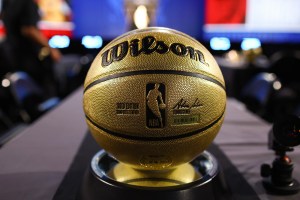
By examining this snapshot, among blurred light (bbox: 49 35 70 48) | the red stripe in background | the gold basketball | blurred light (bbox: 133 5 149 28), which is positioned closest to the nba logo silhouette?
the gold basketball

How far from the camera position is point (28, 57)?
2.90 metres

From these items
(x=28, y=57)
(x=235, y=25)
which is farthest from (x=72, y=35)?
(x=235, y=25)

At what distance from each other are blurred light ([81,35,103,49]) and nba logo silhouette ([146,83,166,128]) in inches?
156

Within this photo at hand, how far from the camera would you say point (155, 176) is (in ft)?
1.96

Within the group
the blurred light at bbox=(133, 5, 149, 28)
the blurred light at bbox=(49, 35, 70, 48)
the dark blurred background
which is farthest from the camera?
the blurred light at bbox=(49, 35, 70, 48)

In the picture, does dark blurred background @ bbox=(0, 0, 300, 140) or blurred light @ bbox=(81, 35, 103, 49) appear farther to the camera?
blurred light @ bbox=(81, 35, 103, 49)

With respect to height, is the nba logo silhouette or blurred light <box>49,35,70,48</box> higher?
the nba logo silhouette

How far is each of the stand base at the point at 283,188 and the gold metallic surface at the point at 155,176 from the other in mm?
130

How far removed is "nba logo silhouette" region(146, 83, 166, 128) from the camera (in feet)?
1.68

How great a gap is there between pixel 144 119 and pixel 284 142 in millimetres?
263

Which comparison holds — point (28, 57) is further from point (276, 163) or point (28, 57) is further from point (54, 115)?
point (276, 163)

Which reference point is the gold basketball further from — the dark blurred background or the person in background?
the dark blurred background

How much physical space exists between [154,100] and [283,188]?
11.4 inches

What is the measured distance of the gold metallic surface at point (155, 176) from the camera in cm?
59
